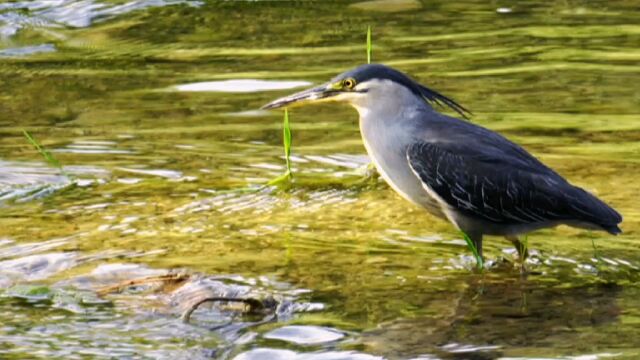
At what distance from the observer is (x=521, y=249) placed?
22.4 feet

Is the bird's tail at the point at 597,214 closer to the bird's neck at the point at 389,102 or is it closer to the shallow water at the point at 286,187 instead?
the shallow water at the point at 286,187

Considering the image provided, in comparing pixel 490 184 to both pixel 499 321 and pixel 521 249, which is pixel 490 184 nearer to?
pixel 521 249

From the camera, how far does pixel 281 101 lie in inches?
290

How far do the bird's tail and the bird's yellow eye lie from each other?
1.15 meters

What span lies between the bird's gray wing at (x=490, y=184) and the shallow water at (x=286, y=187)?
0.86 feet

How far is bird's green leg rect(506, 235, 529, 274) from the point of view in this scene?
22.3 ft

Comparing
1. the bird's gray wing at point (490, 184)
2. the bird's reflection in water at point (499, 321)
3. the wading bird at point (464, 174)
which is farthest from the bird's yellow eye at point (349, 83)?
the bird's reflection in water at point (499, 321)

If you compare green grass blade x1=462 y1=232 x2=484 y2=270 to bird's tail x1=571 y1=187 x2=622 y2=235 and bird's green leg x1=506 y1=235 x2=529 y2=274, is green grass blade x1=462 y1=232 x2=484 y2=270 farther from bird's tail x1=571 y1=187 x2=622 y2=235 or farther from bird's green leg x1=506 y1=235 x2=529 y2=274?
bird's tail x1=571 y1=187 x2=622 y2=235

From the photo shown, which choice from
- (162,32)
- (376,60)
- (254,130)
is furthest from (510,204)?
(162,32)

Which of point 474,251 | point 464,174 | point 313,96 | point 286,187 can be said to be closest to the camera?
point 474,251

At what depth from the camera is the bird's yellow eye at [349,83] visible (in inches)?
281

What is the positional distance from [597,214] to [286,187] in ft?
6.60

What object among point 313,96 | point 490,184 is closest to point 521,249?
point 490,184

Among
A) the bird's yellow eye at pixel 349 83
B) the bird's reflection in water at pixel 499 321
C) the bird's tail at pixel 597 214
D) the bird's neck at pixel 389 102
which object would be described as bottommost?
the bird's reflection in water at pixel 499 321
